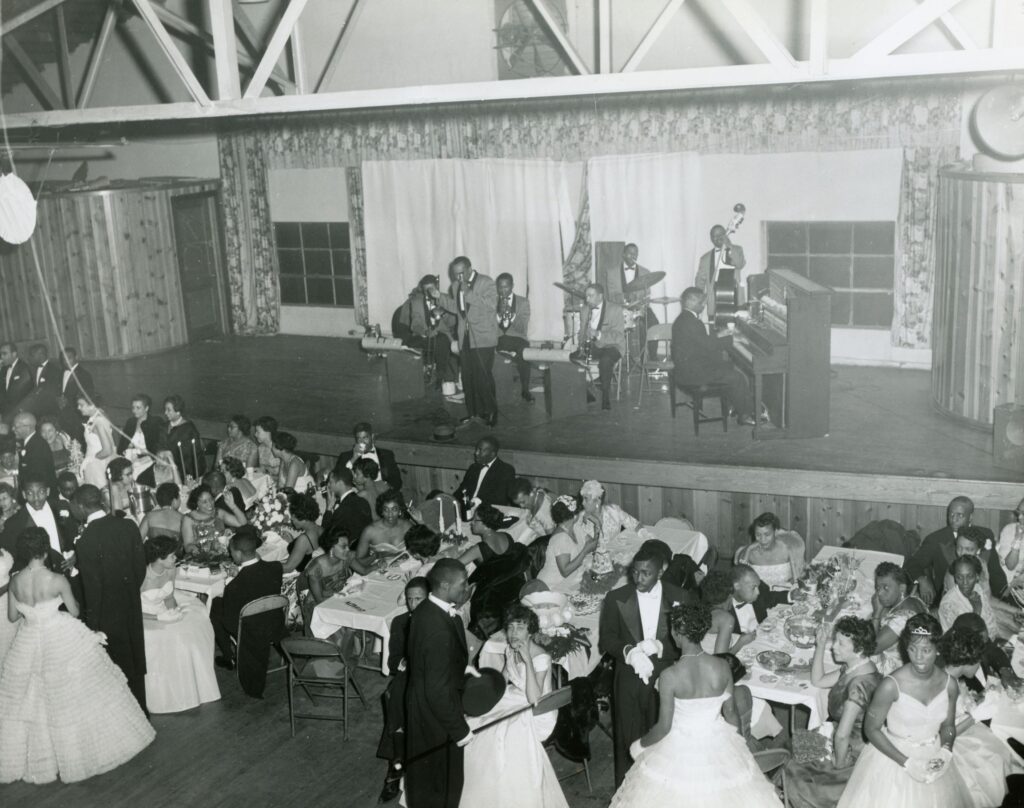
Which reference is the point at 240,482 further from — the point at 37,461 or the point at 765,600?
the point at 765,600

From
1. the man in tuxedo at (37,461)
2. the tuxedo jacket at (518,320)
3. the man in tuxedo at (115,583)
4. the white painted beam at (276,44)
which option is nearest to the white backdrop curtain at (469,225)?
the tuxedo jacket at (518,320)

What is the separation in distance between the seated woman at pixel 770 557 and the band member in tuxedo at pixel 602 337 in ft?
13.8

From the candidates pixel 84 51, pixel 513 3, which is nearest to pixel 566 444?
pixel 513 3

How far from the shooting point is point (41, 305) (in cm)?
1681

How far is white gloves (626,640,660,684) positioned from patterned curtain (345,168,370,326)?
11089 mm

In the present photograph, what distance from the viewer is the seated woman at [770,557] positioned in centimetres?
734

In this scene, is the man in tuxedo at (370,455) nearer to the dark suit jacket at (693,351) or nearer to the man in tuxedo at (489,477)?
the man in tuxedo at (489,477)

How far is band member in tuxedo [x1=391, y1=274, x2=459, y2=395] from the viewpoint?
39.7ft

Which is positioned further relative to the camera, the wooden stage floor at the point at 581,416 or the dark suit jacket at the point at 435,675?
the wooden stage floor at the point at 581,416

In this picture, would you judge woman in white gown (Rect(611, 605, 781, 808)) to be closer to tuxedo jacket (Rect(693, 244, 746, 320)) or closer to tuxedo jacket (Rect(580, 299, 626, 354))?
tuxedo jacket (Rect(580, 299, 626, 354))

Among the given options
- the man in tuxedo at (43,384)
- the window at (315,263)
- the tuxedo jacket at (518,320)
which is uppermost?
the window at (315,263)

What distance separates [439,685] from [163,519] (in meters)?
3.87

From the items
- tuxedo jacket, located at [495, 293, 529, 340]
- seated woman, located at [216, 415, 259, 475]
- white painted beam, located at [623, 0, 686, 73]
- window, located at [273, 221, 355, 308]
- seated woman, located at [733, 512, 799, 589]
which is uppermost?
white painted beam, located at [623, 0, 686, 73]

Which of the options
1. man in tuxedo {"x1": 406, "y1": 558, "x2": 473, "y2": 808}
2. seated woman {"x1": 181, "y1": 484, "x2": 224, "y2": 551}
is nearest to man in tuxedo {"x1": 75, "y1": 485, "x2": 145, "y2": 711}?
seated woman {"x1": 181, "y1": 484, "x2": 224, "y2": 551}
